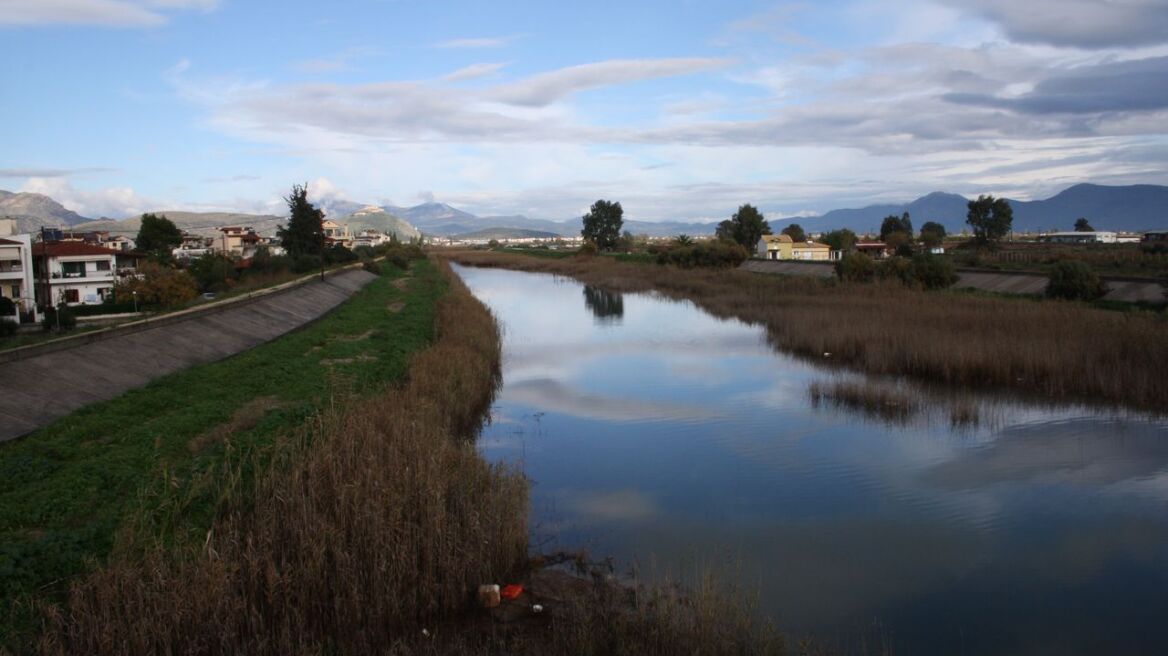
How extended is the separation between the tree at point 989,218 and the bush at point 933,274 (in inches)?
1518

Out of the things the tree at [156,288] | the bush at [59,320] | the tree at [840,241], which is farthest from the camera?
the tree at [840,241]

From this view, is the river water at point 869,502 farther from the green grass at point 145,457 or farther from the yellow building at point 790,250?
the yellow building at point 790,250

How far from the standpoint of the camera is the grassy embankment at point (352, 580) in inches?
225

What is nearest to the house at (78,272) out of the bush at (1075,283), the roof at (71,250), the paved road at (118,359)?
the roof at (71,250)

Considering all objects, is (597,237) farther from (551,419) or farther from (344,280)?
(551,419)

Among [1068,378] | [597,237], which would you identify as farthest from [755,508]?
[597,237]

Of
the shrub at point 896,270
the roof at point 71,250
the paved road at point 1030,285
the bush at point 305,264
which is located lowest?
the paved road at point 1030,285

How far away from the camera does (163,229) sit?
2761 inches

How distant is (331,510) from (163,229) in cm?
7150

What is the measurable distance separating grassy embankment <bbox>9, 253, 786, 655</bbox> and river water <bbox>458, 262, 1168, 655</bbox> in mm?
1226

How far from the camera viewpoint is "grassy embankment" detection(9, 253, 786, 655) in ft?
18.8

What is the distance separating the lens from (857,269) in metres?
35.5

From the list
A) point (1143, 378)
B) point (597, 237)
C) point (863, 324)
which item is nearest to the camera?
point (1143, 378)

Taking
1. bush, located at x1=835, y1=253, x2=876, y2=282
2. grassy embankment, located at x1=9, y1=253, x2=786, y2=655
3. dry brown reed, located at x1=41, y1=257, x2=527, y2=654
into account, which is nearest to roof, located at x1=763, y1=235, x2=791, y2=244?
bush, located at x1=835, y1=253, x2=876, y2=282
